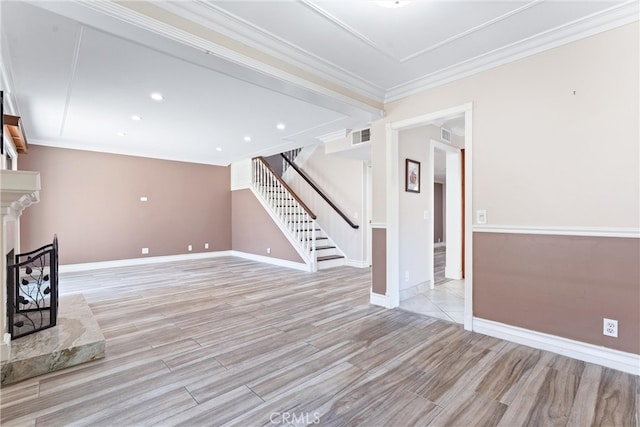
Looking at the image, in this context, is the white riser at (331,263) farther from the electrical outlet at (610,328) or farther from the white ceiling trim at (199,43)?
the electrical outlet at (610,328)

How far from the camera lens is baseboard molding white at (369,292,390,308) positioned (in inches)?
138

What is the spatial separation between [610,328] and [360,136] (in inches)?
147

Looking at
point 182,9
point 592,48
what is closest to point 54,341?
point 182,9

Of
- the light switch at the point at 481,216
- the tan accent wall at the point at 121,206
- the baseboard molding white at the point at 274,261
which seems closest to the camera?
the light switch at the point at 481,216

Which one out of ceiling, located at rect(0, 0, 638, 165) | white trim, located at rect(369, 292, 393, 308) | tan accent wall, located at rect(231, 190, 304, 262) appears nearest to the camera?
ceiling, located at rect(0, 0, 638, 165)

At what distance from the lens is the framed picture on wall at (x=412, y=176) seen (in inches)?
151

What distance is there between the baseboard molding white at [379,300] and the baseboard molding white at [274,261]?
231cm

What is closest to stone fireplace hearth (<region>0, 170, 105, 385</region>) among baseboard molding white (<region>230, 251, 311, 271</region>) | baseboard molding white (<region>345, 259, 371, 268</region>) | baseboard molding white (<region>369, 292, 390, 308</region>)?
baseboard molding white (<region>369, 292, 390, 308</region>)

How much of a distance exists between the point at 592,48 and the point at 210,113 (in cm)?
418

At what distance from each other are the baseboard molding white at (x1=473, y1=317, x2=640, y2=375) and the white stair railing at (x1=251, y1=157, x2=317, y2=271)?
3.55 meters

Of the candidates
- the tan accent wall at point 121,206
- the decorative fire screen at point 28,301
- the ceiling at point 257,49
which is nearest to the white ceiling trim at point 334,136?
the ceiling at point 257,49

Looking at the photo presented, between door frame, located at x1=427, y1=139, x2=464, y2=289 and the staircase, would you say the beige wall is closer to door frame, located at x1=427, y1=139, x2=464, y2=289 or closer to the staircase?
door frame, located at x1=427, y1=139, x2=464, y2=289

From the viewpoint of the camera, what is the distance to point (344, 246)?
21.6 feet

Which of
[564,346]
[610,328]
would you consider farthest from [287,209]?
[610,328]
